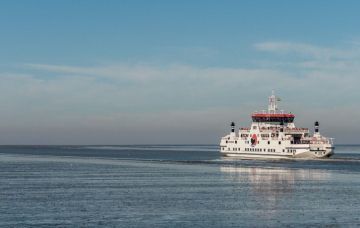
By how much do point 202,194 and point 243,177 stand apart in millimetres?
30814

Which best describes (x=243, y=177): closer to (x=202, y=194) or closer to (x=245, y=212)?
(x=202, y=194)

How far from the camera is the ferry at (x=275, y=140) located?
164 meters

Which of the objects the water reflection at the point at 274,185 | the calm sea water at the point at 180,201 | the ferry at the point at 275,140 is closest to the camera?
the calm sea water at the point at 180,201

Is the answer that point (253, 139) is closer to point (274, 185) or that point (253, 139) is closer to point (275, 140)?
point (275, 140)

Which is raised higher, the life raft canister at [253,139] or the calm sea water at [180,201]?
the life raft canister at [253,139]

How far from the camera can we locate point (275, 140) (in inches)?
6663

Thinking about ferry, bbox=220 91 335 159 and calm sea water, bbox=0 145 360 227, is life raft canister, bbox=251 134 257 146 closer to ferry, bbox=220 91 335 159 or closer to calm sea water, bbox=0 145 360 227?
ferry, bbox=220 91 335 159

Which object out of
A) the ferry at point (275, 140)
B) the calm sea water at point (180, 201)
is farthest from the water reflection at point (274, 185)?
the ferry at point (275, 140)

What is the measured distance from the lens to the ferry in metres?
164

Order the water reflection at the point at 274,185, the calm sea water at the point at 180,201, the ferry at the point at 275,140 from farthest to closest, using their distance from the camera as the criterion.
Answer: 1. the ferry at the point at 275,140
2. the water reflection at the point at 274,185
3. the calm sea water at the point at 180,201

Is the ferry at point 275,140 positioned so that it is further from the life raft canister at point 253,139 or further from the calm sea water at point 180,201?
the calm sea water at point 180,201

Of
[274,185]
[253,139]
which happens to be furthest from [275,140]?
[274,185]

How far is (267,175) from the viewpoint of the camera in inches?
4461

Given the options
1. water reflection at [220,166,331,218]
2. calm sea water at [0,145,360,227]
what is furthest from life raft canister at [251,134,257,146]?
calm sea water at [0,145,360,227]
